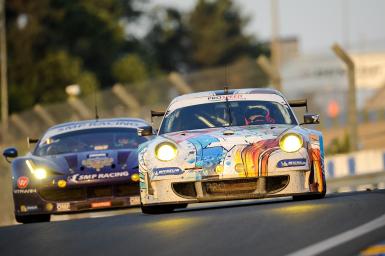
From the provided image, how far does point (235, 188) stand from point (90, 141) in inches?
205

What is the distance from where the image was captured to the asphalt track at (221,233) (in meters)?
8.87

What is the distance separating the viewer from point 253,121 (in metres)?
13.6

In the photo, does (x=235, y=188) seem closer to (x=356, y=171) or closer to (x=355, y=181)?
(x=355, y=181)

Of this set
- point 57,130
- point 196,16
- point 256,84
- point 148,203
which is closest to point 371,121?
point 256,84

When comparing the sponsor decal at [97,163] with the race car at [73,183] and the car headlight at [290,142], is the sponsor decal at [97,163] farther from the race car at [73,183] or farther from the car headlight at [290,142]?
the car headlight at [290,142]

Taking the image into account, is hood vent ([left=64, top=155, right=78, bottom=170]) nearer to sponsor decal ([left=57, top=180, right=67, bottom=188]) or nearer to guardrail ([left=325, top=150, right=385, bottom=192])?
sponsor decal ([left=57, top=180, right=67, bottom=188])

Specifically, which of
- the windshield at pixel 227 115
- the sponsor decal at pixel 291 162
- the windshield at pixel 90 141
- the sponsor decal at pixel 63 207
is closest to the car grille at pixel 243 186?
the sponsor decal at pixel 291 162

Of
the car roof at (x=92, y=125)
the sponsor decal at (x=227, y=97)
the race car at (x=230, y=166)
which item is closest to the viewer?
the race car at (x=230, y=166)

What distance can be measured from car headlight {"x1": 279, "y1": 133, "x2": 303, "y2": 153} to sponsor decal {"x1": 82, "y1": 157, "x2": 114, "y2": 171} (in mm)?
3888

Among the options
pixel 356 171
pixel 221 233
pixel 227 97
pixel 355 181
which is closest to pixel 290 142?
pixel 227 97

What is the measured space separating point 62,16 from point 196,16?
124 ft


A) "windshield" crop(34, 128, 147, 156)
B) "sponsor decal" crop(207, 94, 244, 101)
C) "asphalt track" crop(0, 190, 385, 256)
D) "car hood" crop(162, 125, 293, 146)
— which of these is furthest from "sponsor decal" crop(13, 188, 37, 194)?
"asphalt track" crop(0, 190, 385, 256)

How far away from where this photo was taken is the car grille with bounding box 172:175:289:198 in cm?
1241

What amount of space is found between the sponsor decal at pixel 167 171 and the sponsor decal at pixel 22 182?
3.66 meters
